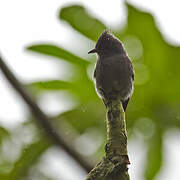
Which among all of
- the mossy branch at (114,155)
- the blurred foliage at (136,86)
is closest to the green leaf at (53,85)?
the blurred foliage at (136,86)

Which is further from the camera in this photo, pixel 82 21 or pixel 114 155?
pixel 82 21

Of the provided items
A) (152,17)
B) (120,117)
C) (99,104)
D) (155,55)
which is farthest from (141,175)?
(120,117)

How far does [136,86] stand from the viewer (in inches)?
215

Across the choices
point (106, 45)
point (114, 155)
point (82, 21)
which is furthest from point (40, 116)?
point (82, 21)

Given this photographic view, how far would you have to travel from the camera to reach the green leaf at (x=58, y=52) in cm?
531

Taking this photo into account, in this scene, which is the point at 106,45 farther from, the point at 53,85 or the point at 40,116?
the point at 40,116

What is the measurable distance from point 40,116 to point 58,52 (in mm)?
2003

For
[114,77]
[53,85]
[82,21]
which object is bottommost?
[114,77]

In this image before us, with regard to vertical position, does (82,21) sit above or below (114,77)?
above

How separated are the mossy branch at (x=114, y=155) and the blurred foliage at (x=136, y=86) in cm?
202

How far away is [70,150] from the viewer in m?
3.82

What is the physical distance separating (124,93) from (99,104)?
1.65 meters

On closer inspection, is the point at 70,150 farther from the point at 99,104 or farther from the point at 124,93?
the point at 99,104

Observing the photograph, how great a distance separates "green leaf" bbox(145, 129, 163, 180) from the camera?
521cm
